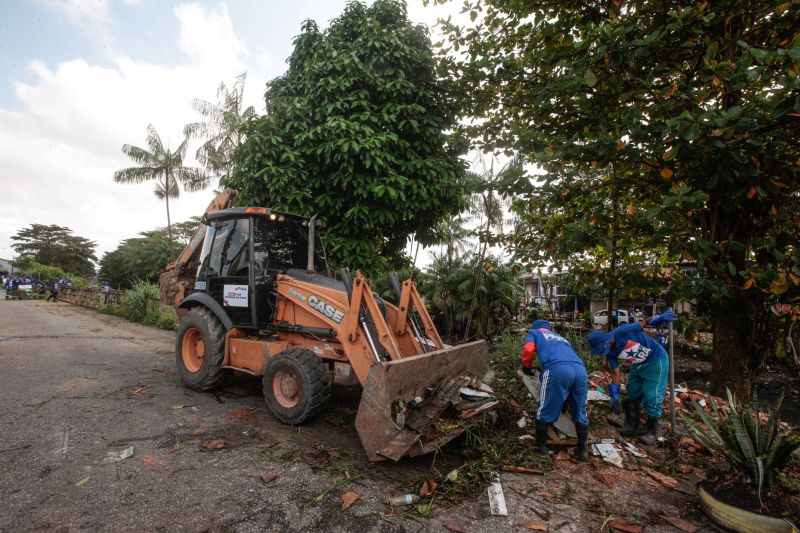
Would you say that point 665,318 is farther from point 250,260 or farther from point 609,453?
point 250,260

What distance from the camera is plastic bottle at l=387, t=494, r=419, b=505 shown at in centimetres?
319

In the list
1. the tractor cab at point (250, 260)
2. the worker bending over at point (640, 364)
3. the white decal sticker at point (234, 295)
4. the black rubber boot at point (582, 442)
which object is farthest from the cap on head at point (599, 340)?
the white decal sticker at point (234, 295)

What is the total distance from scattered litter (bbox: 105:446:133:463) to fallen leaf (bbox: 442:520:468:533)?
298cm

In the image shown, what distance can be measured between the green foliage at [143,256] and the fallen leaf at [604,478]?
81.6ft

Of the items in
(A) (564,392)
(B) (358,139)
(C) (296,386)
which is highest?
(B) (358,139)

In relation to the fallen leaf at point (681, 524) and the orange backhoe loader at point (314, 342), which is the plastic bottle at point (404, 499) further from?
the fallen leaf at point (681, 524)

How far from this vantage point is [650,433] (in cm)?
459

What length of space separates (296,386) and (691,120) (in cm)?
468

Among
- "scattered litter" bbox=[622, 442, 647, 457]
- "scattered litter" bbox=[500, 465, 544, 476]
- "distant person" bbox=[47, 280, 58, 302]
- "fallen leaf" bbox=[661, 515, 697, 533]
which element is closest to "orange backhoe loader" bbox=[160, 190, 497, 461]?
"scattered litter" bbox=[500, 465, 544, 476]

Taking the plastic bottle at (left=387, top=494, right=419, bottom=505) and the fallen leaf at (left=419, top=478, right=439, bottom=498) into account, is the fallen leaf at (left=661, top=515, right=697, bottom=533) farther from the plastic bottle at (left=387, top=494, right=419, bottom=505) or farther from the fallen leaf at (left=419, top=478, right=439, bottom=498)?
the plastic bottle at (left=387, top=494, right=419, bottom=505)

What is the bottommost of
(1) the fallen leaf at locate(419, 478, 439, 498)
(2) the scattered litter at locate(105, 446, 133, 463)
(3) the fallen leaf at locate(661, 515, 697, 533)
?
(3) the fallen leaf at locate(661, 515, 697, 533)

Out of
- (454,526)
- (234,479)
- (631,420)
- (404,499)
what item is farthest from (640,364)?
(234,479)

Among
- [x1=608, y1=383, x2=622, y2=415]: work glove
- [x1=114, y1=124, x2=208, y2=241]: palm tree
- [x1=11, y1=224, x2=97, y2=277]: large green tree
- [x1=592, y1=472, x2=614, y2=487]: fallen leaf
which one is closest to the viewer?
[x1=592, y1=472, x2=614, y2=487]: fallen leaf

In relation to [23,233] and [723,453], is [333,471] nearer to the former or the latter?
[723,453]
